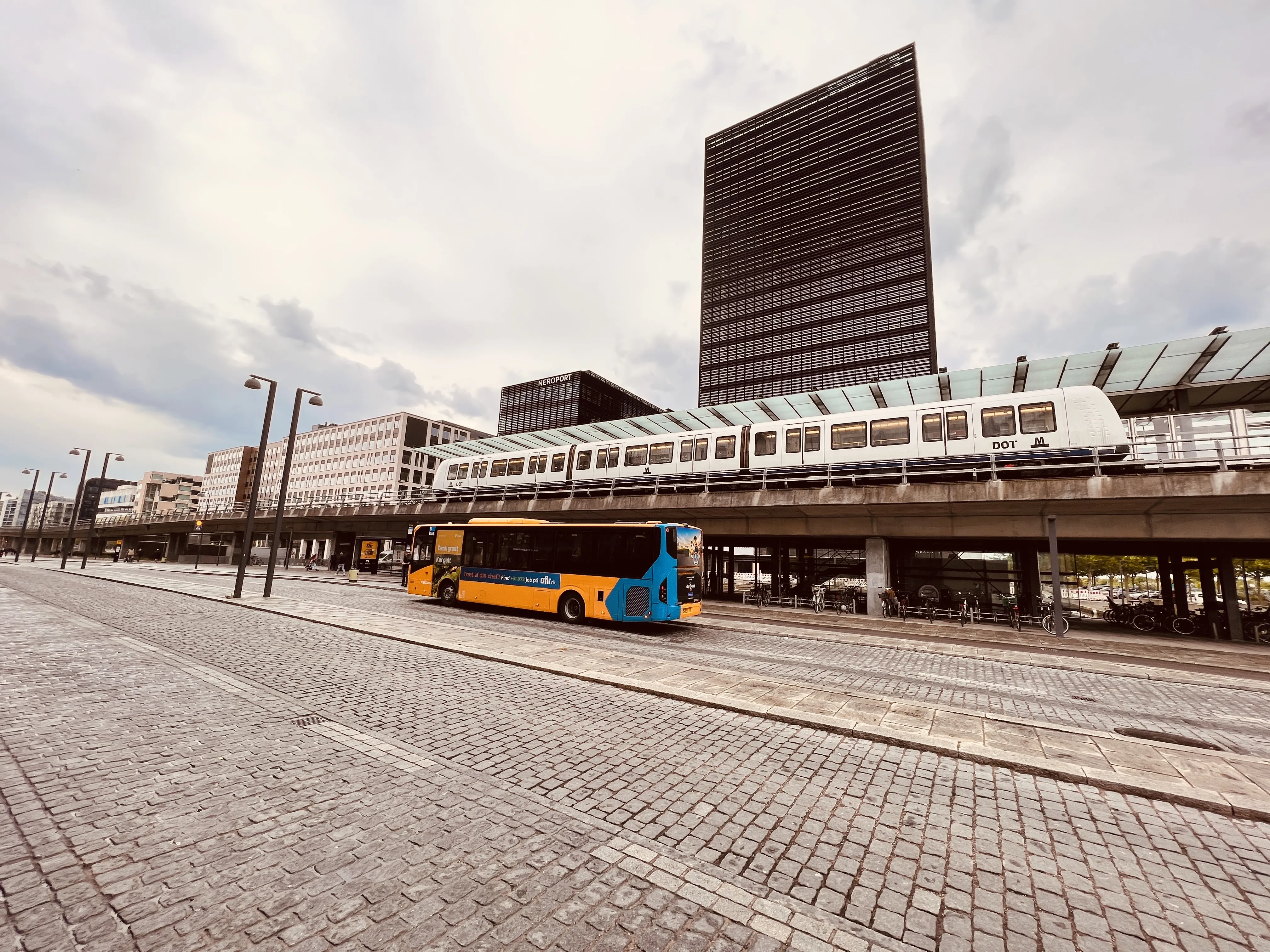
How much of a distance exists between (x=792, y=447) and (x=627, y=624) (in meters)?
10.5

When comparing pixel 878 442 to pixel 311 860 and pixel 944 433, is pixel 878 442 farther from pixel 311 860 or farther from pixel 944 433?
pixel 311 860

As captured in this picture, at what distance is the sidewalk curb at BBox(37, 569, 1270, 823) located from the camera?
4.55m

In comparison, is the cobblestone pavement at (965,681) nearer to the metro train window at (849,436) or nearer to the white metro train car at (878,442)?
the white metro train car at (878,442)

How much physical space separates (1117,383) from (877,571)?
40.7ft

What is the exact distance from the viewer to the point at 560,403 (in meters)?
76.0

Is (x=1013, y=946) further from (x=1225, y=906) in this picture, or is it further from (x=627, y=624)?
(x=627, y=624)

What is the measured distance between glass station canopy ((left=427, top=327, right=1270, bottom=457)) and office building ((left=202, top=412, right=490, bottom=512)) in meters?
66.8

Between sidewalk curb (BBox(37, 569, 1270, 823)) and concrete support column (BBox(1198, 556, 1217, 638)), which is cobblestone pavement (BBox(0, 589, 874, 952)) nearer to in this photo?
sidewalk curb (BBox(37, 569, 1270, 823))

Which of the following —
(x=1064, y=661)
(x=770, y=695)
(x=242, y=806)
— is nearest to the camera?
(x=242, y=806)

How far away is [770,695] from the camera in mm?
7617

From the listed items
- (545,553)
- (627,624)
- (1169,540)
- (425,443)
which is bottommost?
(627,624)

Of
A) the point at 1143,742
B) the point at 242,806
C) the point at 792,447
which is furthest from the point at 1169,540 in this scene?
the point at 242,806

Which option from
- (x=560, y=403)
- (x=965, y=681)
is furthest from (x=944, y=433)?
(x=560, y=403)

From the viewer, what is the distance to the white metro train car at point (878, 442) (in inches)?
634
